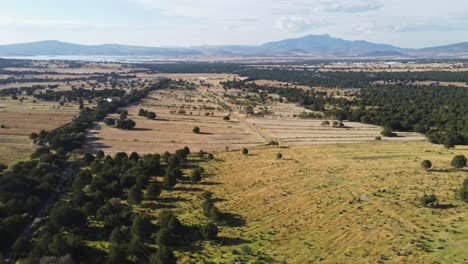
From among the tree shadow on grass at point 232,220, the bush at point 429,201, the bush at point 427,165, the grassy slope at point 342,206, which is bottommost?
the tree shadow on grass at point 232,220

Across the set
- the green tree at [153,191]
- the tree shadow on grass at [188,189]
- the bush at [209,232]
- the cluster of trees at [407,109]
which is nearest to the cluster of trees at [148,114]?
the cluster of trees at [407,109]

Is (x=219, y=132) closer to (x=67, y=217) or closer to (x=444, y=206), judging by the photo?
(x=67, y=217)

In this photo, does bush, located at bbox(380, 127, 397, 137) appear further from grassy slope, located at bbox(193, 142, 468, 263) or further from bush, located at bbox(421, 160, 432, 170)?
bush, located at bbox(421, 160, 432, 170)

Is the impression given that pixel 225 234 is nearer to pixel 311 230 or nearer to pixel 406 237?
pixel 311 230

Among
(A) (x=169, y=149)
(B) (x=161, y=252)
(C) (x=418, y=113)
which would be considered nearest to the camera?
(B) (x=161, y=252)

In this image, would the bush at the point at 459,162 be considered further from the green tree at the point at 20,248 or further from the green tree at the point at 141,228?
the green tree at the point at 20,248

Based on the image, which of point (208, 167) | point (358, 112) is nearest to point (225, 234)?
point (208, 167)

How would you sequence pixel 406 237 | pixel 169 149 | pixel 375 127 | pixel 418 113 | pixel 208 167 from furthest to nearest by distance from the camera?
pixel 418 113
pixel 375 127
pixel 169 149
pixel 208 167
pixel 406 237
